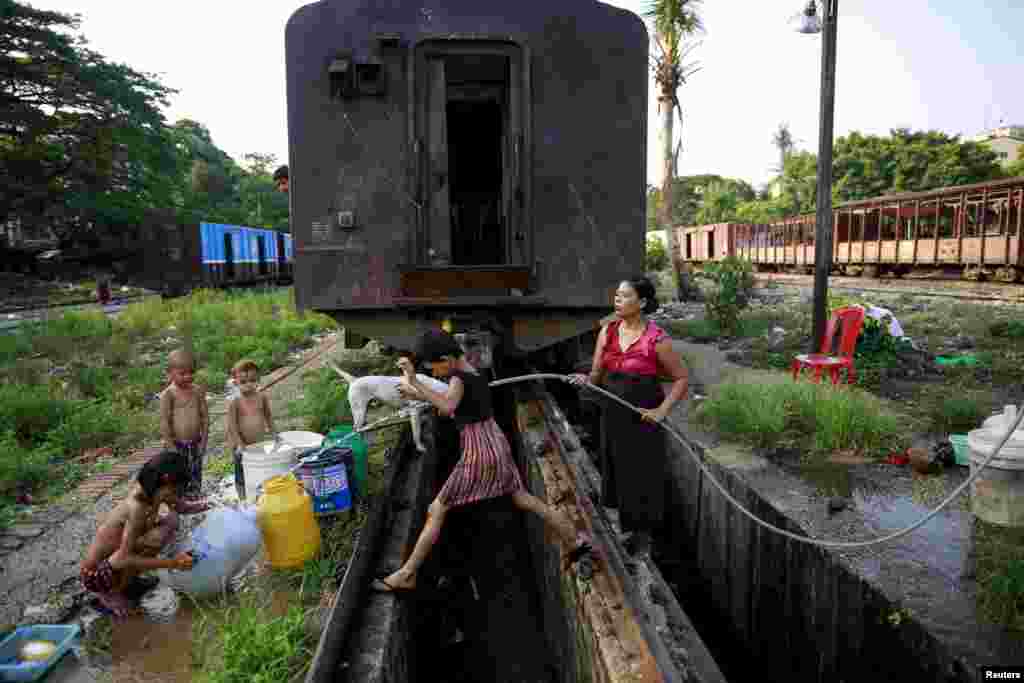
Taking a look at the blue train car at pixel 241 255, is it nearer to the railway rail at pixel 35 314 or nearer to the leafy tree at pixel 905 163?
the railway rail at pixel 35 314

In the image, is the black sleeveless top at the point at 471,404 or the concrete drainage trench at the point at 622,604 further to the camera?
the black sleeveless top at the point at 471,404

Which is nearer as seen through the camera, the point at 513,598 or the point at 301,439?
the point at 301,439

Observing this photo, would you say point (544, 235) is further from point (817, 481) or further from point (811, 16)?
point (811, 16)

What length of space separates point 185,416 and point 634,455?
2670 millimetres

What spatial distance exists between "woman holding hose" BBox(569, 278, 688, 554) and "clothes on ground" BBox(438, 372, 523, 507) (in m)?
0.50

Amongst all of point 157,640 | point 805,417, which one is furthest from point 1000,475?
point 157,640

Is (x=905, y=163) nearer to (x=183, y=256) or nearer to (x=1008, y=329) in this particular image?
(x=1008, y=329)

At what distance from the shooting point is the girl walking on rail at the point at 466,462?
3.04 metres

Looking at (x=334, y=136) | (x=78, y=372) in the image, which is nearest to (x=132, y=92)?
(x=78, y=372)

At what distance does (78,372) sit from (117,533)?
18.6 ft

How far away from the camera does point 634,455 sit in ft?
11.2

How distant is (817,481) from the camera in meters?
4.12

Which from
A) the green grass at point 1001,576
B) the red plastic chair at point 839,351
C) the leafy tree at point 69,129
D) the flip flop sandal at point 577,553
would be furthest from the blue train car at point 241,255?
the green grass at point 1001,576

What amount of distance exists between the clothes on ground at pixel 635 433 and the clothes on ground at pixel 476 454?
64 centimetres
